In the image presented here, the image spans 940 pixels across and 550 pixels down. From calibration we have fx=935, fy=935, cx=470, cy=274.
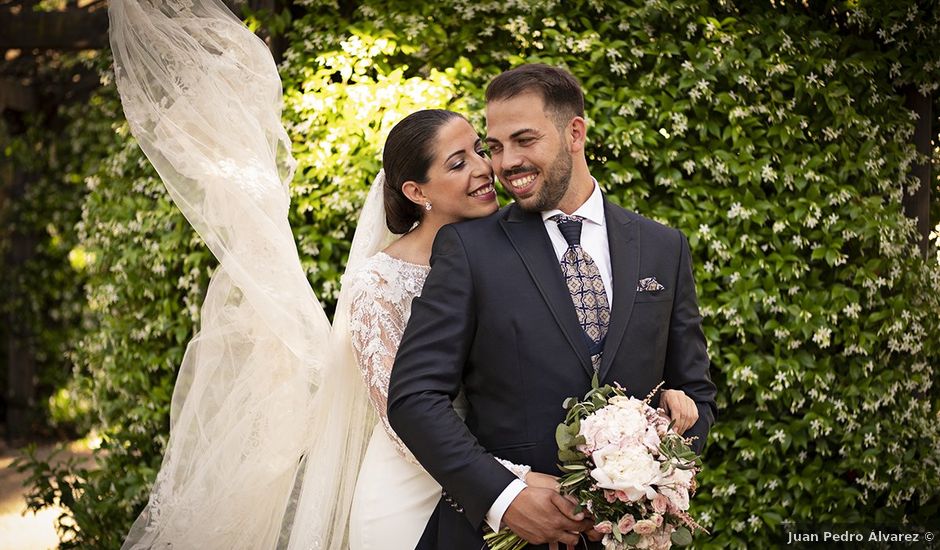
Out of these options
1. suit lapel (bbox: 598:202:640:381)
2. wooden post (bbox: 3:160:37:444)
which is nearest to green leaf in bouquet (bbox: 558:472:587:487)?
suit lapel (bbox: 598:202:640:381)

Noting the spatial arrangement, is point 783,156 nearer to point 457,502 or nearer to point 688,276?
point 688,276

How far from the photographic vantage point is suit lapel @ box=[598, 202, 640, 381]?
2.33 metres

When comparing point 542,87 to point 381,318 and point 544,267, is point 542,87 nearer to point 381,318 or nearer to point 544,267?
point 544,267

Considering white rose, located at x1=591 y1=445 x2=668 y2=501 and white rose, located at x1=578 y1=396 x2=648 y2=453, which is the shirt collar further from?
white rose, located at x1=591 y1=445 x2=668 y2=501

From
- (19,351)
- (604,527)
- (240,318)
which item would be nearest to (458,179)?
(240,318)

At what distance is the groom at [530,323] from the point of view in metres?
2.24

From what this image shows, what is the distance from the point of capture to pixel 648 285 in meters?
2.45

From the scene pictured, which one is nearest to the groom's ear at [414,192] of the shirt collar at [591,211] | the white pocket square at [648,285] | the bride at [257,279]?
the bride at [257,279]

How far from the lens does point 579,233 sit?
249 cm

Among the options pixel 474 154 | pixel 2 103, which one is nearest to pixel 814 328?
pixel 474 154

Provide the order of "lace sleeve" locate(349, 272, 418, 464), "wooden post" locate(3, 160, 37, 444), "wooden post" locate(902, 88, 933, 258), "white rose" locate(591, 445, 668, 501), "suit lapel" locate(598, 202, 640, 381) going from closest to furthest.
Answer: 1. "white rose" locate(591, 445, 668, 501)
2. "suit lapel" locate(598, 202, 640, 381)
3. "lace sleeve" locate(349, 272, 418, 464)
4. "wooden post" locate(902, 88, 933, 258)
5. "wooden post" locate(3, 160, 37, 444)

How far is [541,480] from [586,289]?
1.64 feet

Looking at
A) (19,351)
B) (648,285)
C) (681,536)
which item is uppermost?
(648,285)

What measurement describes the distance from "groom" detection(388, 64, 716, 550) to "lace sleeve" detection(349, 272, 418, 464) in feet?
1.04
